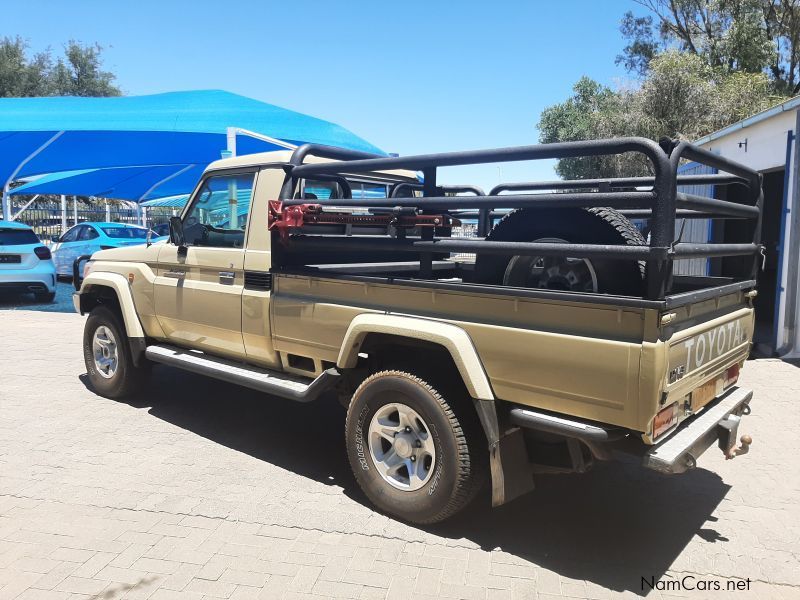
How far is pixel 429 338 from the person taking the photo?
3371 millimetres

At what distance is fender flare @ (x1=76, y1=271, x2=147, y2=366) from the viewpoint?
5.48 metres

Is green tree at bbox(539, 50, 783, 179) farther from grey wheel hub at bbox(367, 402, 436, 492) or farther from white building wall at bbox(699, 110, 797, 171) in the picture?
grey wheel hub at bbox(367, 402, 436, 492)

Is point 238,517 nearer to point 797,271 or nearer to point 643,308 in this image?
point 643,308

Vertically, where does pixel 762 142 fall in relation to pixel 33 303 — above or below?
above

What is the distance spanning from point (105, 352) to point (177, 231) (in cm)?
171

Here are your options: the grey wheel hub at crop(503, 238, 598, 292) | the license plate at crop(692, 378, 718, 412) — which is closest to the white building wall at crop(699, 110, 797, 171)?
the license plate at crop(692, 378, 718, 412)

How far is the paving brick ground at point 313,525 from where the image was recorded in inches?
121

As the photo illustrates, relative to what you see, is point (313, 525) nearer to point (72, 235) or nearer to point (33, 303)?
point (33, 303)

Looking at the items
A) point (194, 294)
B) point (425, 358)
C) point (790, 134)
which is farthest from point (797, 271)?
point (194, 294)

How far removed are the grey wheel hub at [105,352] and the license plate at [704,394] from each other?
192 inches

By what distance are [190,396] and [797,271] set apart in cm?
749

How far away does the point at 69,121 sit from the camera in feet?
40.8

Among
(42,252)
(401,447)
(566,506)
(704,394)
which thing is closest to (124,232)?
(42,252)

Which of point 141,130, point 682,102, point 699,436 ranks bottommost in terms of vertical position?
point 699,436
